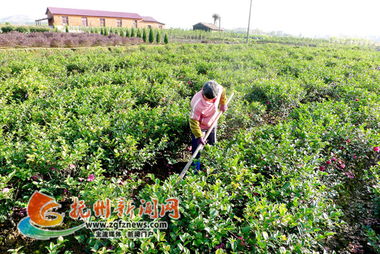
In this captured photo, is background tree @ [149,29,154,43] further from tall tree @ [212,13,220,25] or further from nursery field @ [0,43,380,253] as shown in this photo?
tall tree @ [212,13,220,25]

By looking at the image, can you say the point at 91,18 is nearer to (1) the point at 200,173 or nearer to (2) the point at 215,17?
(1) the point at 200,173

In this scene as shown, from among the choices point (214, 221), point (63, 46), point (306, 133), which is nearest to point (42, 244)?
point (214, 221)

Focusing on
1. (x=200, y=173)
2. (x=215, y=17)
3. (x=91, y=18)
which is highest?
(x=215, y=17)

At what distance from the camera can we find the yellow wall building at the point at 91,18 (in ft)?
123

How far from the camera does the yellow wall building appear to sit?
1476 inches

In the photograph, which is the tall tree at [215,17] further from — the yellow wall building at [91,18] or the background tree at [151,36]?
the background tree at [151,36]

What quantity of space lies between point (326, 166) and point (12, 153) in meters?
4.45

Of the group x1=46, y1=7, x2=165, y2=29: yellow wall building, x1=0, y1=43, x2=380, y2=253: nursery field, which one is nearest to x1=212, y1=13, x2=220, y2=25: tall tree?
x1=46, y1=7, x2=165, y2=29: yellow wall building

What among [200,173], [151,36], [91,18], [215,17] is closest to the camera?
[200,173]

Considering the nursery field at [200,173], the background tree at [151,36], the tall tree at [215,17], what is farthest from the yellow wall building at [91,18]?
the nursery field at [200,173]

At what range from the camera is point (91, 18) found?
4081 cm

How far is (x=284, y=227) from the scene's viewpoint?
2070mm

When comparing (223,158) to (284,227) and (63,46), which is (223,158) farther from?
(63,46)

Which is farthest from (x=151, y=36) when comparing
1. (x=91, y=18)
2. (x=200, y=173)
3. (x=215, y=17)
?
(x=215, y=17)
